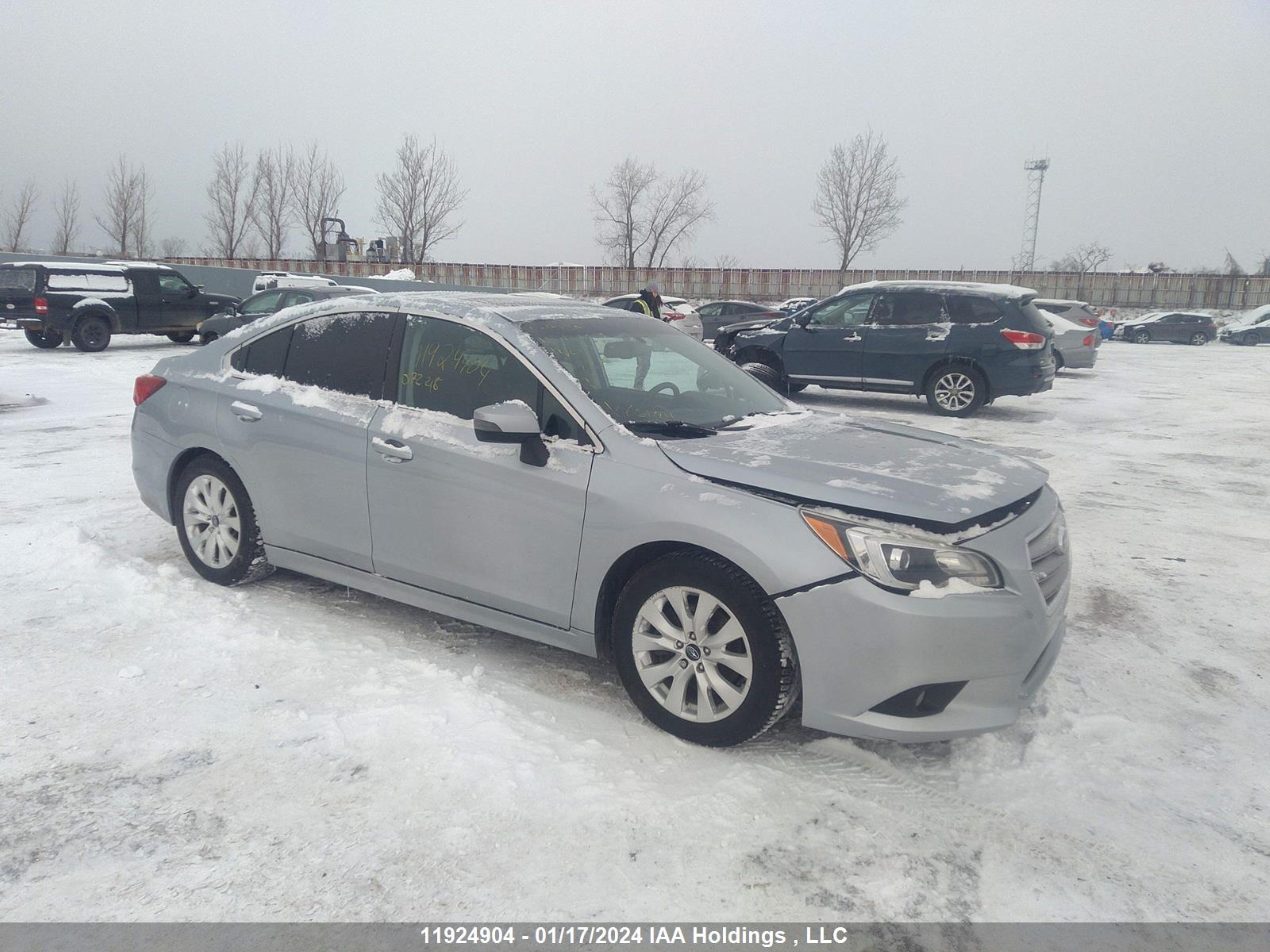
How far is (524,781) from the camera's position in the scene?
2.96 m

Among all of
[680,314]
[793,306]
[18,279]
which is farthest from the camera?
[793,306]

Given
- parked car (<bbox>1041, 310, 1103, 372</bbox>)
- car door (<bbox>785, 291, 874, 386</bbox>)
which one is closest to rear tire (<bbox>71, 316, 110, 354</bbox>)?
car door (<bbox>785, 291, 874, 386</bbox>)

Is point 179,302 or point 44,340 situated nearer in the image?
point 44,340

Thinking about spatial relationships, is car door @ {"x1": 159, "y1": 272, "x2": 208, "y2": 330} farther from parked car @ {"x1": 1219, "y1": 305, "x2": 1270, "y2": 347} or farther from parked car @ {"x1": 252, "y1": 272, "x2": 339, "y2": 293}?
parked car @ {"x1": 1219, "y1": 305, "x2": 1270, "y2": 347}

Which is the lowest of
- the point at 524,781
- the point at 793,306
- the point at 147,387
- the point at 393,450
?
the point at 524,781

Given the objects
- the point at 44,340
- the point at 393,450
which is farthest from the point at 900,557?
the point at 44,340

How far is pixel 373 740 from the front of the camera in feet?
A: 10.4

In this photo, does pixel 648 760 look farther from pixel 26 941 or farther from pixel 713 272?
pixel 713 272

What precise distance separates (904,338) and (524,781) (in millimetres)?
10467

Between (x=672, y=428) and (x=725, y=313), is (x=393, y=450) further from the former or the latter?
(x=725, y=313)

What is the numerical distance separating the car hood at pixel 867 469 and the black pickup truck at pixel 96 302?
1873 centimetres

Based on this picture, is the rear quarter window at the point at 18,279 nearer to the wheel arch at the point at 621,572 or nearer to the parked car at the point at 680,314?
the parked car at the point at 680,314

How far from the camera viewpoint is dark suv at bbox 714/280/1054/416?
11648 millimetres

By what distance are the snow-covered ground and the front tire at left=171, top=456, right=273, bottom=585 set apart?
0.44 feet
